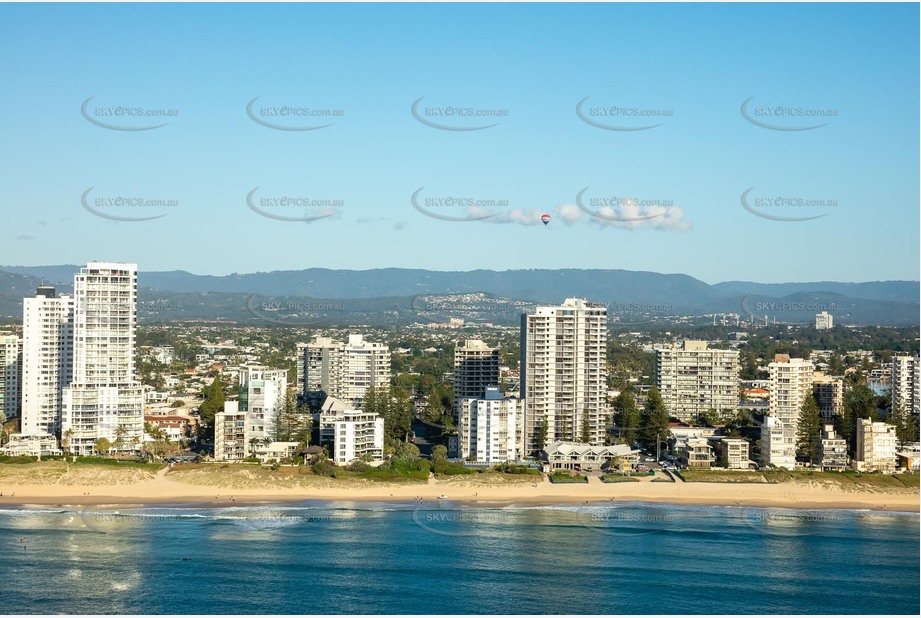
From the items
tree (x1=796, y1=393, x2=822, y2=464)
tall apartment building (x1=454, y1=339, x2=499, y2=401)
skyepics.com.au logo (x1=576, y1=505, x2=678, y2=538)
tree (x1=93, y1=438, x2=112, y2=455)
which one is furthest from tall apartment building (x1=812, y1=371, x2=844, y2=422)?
tree (x1=93, y1=438, x2=112, y2=455)

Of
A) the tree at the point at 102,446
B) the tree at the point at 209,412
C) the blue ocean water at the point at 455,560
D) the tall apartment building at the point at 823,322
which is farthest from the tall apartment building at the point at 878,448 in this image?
the tall apartment building at the point at 823,322

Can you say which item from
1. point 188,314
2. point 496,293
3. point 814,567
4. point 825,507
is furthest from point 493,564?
point 496,293

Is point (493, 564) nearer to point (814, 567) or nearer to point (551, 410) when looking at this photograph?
point (814, 567)

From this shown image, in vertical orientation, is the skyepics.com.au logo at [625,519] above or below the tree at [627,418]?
below

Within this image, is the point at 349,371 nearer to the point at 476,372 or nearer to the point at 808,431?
the point at 476,372

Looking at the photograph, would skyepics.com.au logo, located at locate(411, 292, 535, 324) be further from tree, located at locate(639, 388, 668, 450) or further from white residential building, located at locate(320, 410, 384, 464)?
white residential building, located at locate(320, 410, 384, 464)

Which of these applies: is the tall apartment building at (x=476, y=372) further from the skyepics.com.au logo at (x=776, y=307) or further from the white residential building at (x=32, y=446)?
the skyepics.com.au logo at (x=776, y=307)
